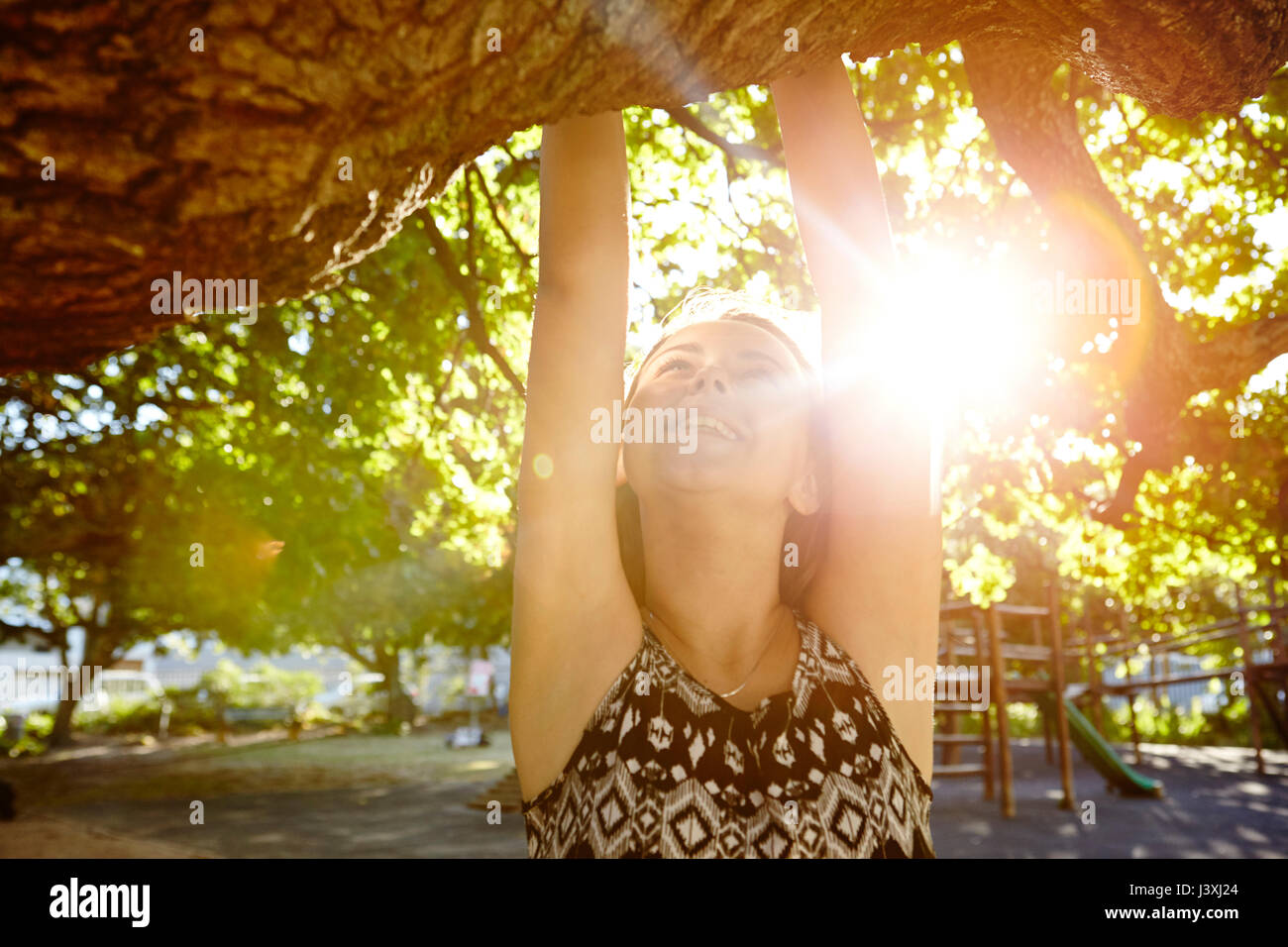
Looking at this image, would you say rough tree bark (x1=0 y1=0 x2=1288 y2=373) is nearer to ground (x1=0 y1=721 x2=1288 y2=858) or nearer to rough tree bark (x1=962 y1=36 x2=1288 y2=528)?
rough tree bark (x1=962 y1=36 x2=1288 y2=528)

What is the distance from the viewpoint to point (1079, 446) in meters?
7.29

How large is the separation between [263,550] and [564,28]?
10.3 meters

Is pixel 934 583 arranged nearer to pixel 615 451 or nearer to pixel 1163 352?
pixel 615 451

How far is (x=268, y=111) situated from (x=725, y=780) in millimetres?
1309

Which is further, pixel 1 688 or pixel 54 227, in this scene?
pixel 1 688

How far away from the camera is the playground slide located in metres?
13.5

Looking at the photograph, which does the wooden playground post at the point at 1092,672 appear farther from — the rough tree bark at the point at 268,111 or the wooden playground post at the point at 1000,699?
the rough tree bark at the point at 268,111

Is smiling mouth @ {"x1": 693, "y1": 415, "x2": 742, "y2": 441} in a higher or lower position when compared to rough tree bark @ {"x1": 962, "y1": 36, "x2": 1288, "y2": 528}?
lower

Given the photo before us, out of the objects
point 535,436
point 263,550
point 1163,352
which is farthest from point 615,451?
point 263,550

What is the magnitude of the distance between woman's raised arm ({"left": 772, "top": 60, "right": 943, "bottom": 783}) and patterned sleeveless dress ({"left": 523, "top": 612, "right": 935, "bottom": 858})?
0.74ft

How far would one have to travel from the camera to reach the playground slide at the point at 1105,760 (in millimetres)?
13531

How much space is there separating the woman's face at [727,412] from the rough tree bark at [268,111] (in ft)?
2.06

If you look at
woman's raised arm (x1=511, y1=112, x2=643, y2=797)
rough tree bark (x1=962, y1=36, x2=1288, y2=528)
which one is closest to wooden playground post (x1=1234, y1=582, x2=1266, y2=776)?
rough tree bark (x1=962, y1=36, x2=1288, y2=528)

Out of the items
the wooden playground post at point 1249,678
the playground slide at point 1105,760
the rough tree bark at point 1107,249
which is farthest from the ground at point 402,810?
the rough tree bark at point 1107,249
